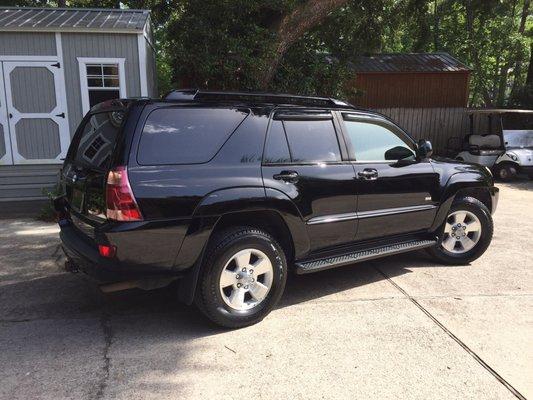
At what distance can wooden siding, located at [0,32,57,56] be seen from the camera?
8953 millimetres

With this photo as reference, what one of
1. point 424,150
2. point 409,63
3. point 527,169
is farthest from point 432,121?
point 424,150

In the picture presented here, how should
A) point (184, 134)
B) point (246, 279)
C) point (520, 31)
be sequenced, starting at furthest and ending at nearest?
1. point (520, 31)
2. point (246, 279)
3. point (184, 134)

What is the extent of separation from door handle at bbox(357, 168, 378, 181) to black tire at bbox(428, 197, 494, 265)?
53.8 inches

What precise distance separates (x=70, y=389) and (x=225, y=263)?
4.44ft

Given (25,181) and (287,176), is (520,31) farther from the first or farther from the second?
(287,176)

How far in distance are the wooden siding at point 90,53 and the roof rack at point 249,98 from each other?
5.99 meters

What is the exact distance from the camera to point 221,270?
12.0 feet

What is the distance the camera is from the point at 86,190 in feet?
11.8

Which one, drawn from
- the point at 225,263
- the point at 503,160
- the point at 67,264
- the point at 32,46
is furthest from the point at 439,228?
the point at 503,160

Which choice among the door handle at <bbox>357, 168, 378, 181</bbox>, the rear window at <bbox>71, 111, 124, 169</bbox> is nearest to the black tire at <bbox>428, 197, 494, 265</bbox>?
the door handle at <bbox>357, 168, 378, 181</bbox>

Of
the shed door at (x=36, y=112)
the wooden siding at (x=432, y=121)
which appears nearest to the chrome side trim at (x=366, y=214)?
the shed door at (x=36, y=112)

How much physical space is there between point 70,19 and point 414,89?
13438 mm

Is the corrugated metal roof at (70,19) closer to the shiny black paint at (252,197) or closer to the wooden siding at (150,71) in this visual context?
the wooden siding at (150,71)

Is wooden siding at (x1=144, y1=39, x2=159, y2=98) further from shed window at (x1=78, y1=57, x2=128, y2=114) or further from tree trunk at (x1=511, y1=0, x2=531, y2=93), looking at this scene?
tree trunk at (x1=511, y1=0, x2=531, y2=93)
